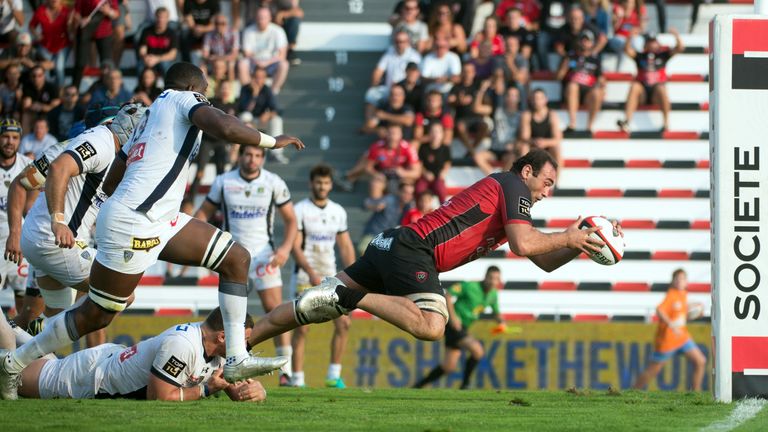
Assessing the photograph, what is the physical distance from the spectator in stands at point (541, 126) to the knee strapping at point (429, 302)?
1002 centimetres

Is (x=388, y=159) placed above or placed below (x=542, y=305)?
above

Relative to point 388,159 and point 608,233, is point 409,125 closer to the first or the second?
point 388,159

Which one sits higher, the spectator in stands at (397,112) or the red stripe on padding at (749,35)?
the spectator in stands at (397,112)

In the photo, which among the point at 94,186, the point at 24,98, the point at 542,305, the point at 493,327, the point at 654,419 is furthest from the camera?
the point at 24,98

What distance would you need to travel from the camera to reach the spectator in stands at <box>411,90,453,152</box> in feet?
63.7

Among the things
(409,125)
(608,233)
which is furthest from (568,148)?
(608,233)

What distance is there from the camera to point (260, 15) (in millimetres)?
20391

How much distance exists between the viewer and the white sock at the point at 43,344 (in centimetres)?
938

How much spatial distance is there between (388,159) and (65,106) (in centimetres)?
511

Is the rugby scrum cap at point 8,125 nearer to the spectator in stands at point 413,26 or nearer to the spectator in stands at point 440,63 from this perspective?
the spectator in stands at point 440,63

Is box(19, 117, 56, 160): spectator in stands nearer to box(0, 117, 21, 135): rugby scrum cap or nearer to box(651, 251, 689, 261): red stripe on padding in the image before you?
box(0, 117, 21, 135): rugby scrum cap

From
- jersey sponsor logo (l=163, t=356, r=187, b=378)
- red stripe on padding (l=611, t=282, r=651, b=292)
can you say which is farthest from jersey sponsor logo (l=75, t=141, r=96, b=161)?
red stripe on padding (l=611, t=282, r=651, b=292)

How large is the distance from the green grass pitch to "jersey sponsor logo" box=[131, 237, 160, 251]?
1.13 meters

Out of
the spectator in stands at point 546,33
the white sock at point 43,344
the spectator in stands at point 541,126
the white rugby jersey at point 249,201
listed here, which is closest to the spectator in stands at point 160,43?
the spectator in stands at point 541,126
